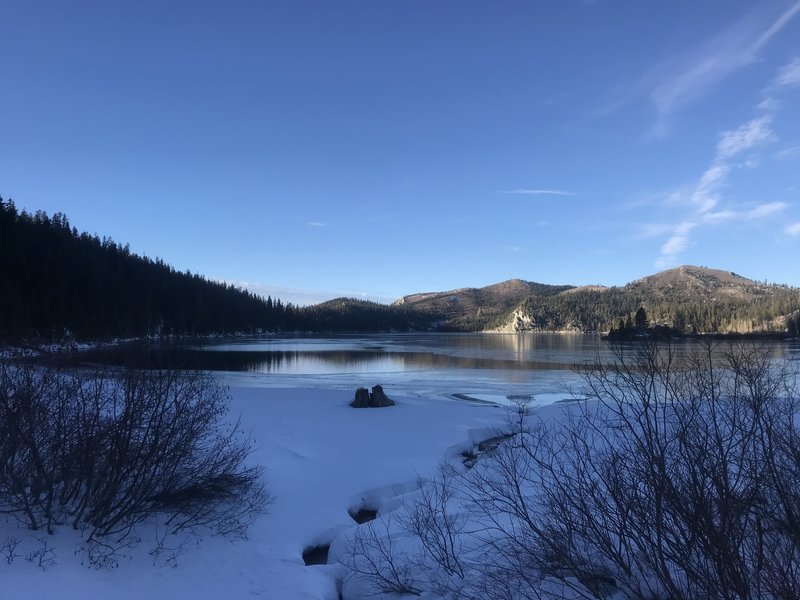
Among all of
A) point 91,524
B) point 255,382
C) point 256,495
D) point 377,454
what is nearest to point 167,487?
point 91,524

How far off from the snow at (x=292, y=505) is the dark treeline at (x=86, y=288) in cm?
400

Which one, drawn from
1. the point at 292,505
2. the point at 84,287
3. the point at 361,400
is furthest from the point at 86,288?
the point at 292,505

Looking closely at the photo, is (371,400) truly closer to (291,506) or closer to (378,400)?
(378,400)

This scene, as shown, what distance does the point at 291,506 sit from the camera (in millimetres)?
10812

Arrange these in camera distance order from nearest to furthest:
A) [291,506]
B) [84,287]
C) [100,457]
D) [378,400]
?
[100,457], [291,506], [378,400], [84,287]

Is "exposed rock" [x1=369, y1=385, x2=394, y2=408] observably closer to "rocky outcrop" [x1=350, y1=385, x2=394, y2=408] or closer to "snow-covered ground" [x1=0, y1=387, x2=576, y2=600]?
"rocky outcrop" [x1=350, y1=385, x2=394, y2=408]

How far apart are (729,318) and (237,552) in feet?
513

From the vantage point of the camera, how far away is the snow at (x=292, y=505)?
668 cm

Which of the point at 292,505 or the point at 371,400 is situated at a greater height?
the point at 371,400

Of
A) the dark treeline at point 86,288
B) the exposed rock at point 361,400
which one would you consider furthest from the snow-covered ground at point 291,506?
the dark treeline at point 86,288

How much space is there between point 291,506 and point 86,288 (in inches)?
3321

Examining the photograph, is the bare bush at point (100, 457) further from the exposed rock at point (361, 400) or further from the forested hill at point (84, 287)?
the exposed rock at point (361, 400)

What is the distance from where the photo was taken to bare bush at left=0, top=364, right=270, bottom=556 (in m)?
7.54

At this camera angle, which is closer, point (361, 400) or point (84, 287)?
point (361, 400)
